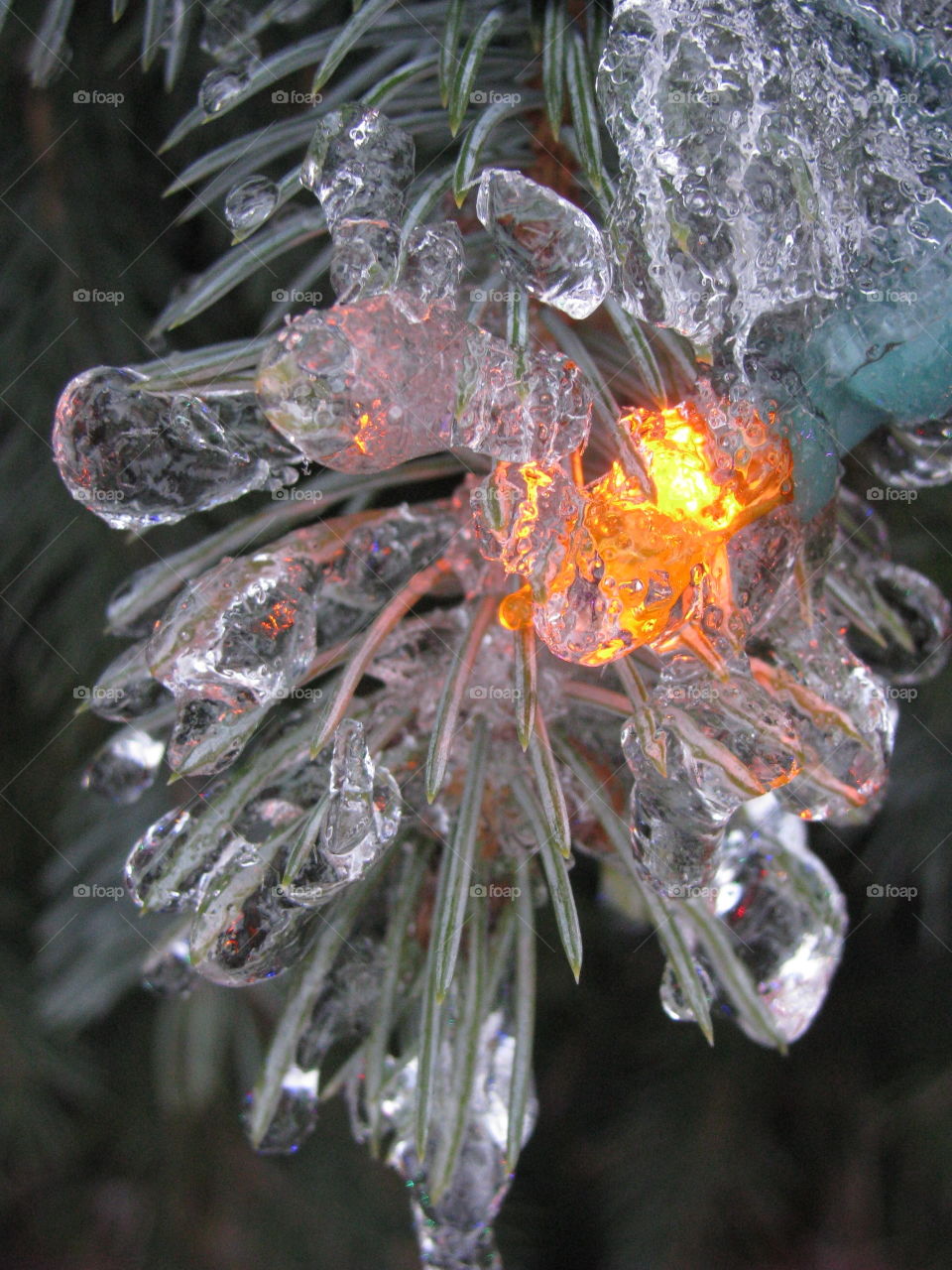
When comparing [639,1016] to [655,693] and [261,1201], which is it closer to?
[261,1201]

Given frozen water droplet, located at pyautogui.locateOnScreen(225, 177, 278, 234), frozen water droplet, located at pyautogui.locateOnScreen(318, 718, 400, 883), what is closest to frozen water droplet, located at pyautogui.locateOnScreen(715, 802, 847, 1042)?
frozen water droplet, located at pyautogui.locateOnScreen(318, 718, 400, 883)

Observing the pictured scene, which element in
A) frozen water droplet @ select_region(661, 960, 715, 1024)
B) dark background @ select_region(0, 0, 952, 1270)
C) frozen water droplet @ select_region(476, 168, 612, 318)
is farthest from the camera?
A: dark background @ select_region(0, 0, 952, 1270)

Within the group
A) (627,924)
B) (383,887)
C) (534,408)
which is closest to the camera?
(534,408)

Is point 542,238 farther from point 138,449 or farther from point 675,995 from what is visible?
point 675,995

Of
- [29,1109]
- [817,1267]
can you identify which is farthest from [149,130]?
Result: [817,1267]

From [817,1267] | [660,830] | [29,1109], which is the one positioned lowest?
[817,1267]

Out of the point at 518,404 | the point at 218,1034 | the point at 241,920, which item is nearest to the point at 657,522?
the point at 518,404

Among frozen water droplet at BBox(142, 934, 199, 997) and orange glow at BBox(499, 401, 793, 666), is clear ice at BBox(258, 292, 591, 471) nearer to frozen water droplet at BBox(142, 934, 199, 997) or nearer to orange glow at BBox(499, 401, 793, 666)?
orange glow at BBox(499, 401, 793, 666)
